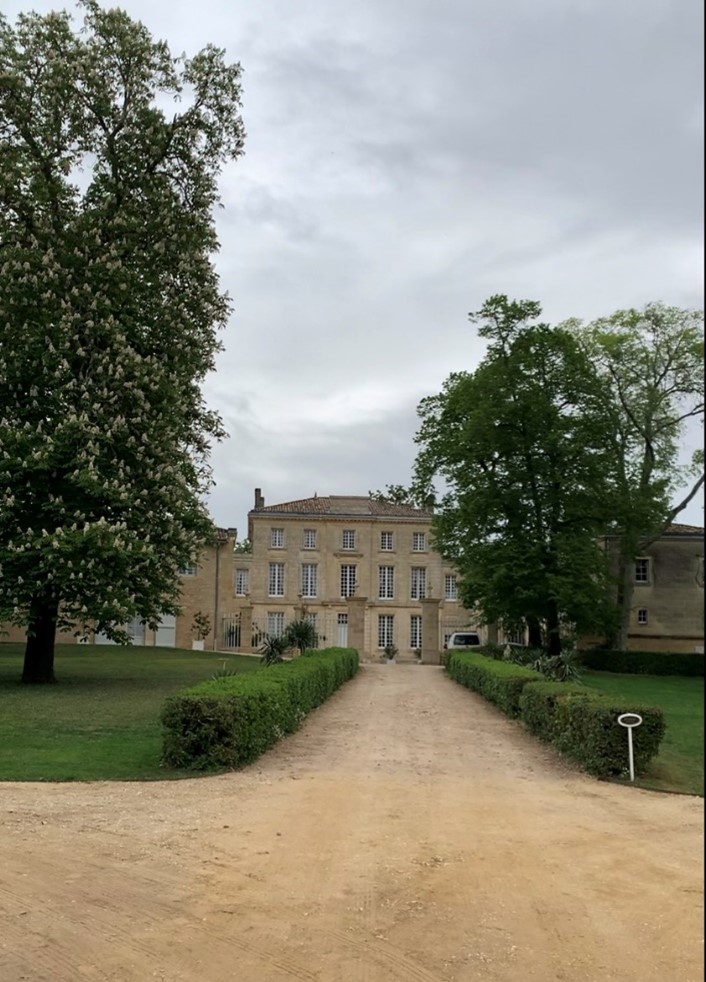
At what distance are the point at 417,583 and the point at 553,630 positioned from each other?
2704 centimetres

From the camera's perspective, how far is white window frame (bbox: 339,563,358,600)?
60.9m

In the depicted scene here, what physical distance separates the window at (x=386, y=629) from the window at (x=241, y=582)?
9523mm

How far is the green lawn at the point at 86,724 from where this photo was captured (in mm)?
11227

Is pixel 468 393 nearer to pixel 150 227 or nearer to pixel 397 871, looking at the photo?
pixel 150 227

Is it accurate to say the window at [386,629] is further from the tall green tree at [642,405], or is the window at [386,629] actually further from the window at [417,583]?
the tall green tree at [642,405]

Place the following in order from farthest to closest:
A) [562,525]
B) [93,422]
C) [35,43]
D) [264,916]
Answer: [562,525] → [35,43] → [93,422] → [264,916]

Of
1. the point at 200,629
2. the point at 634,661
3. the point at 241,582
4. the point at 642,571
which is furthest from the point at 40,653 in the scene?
the point at 241,582

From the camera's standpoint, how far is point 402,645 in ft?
200

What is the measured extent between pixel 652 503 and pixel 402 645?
87.7ft

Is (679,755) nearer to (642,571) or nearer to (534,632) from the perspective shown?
(534,632)

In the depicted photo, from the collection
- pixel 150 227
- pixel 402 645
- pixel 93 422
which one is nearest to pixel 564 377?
pixel 150 227

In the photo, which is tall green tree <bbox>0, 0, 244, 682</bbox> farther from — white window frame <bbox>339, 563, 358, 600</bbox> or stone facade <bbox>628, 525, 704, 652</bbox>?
white window frame <bbox>339, 563, 358, 600</bbox>

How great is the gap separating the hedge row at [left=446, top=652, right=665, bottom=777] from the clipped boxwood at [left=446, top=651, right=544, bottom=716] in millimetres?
148

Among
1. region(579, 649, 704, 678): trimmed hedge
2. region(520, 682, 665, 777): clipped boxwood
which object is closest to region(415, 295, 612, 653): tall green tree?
region(579, 649, 704, 678): trimmed hedge
